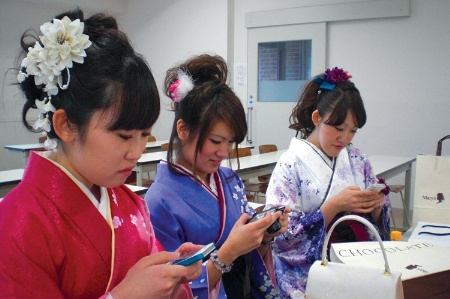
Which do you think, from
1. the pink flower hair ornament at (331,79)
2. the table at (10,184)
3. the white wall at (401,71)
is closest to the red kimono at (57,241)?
the pink flower hair ornament at (331,79)

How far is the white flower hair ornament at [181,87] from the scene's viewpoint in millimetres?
1448

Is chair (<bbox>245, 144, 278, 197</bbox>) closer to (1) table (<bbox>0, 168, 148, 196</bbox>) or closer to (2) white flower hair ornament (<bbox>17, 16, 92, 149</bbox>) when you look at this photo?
(1) table (<bbox>0, 168, 148, 196</bbox>)

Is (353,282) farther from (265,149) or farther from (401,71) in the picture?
(401,71)

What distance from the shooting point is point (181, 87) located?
1452mm

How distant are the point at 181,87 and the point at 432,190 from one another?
53.0 inches

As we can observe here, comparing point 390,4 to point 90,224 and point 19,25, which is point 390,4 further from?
point 90,224

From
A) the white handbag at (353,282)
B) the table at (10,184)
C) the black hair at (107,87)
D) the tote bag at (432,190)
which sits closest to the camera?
the black hair at (107,87)

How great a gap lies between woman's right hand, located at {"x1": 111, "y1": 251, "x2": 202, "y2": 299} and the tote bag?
159 cm

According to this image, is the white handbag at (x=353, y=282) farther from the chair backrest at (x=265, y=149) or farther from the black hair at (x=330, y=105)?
the chair backrest at (x=265, y=149)

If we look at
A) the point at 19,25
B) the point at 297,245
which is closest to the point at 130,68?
the point at 297,245

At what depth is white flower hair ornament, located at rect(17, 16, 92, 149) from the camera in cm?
90

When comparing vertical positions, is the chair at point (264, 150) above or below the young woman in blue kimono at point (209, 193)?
below

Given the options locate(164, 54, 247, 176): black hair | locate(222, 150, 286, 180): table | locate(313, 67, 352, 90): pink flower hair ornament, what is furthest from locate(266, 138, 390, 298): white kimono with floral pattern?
locate(222, 150, 286, 180): table

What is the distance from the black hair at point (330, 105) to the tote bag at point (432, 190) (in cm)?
45
